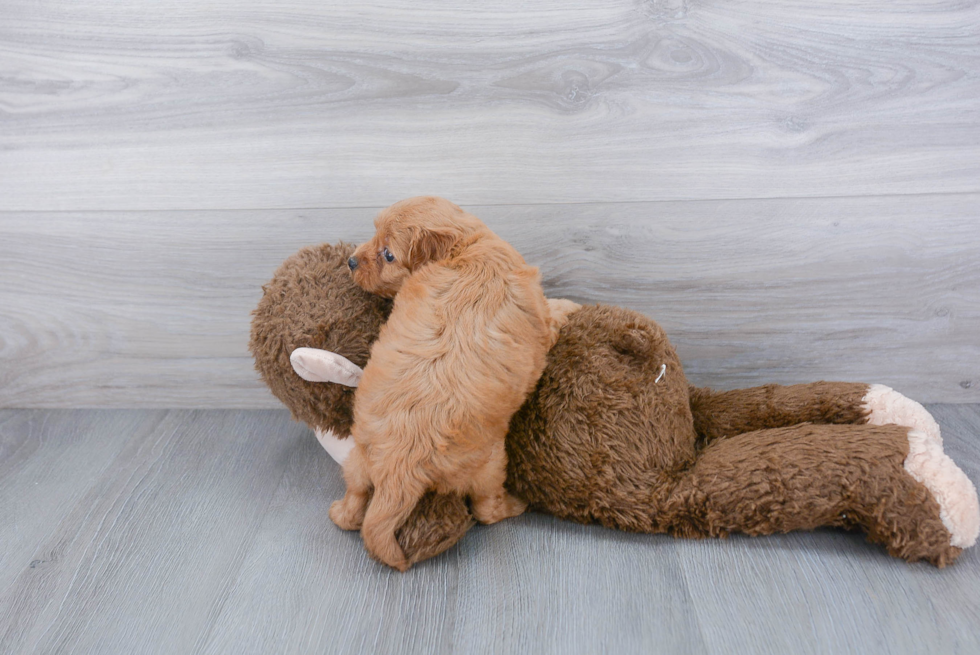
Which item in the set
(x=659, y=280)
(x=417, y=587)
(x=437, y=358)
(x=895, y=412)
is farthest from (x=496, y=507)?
(x=895, y=412)

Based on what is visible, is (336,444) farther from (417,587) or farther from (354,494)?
(417,587)

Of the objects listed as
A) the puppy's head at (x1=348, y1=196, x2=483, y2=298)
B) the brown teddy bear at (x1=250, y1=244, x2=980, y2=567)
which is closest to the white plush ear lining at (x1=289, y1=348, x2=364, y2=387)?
the brown teddy bear at (x1=250, y1=244, x2=980, y2=567)

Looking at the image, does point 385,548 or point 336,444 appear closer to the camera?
point 385,548

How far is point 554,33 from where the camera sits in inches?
41.1

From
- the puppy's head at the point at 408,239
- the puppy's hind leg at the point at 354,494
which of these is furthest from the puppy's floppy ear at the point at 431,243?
the puppy's hind leg at the point at 354,494

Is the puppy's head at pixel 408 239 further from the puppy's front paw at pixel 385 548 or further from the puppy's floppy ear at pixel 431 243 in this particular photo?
the puppy's front paw at pixel 385 548

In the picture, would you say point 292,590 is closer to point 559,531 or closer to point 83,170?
point 559,531

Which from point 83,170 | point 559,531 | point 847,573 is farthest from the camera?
point 83,170

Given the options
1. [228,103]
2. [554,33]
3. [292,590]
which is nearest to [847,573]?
[292,590]

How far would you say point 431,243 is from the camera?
0.86 metres

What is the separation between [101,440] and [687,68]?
124 centimetres

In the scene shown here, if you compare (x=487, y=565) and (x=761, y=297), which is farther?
(x=761, y=297)

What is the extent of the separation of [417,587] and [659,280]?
25.7 inches

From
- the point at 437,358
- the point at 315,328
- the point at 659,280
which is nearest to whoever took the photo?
the point at 437,358
